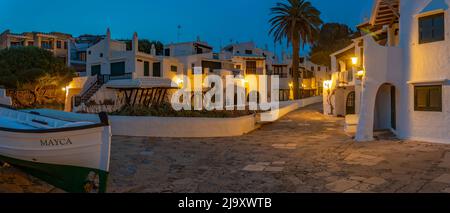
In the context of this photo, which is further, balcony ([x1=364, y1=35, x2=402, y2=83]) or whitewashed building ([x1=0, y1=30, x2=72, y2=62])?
whitewashed building ([x1=0, y1=30, x2=72, y2=62])

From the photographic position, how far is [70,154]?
5957 mm

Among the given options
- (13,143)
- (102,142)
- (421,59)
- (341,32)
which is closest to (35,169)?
(13,143)

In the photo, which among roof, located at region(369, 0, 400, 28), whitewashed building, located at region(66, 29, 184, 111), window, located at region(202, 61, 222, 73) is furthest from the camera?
window, located at region(202, 61, 222, 73)

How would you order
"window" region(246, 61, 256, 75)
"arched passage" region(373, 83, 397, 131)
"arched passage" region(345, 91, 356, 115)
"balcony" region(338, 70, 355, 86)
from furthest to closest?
"window" region(246, 61, 256, 75)
"arched passage" region(345, 91, 356, 115)
"balcony" region(338, 70, 355, 86)
"arched passage" region(373, 83, 397, 131)

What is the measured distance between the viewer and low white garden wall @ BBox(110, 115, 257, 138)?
1405 cm

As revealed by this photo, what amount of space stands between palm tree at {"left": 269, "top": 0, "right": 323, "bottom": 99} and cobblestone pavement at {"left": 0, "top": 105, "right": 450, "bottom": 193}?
21.5 m

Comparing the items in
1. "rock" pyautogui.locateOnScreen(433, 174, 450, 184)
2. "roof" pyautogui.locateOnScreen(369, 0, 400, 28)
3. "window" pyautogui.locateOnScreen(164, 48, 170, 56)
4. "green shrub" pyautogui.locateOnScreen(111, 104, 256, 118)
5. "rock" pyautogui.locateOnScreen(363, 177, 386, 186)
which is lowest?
"rock" pyautogui.locateOnScreen(363, 177, 386, 186)

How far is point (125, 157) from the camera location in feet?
31.4

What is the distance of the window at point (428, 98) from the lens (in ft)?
38.3

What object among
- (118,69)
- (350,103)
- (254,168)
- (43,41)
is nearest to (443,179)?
(254,168)

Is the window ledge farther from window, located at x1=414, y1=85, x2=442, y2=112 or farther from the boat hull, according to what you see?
the boat hull

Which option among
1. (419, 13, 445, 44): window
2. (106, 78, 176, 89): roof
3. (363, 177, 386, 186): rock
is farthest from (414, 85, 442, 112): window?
(106, 78, 176, 89): roof

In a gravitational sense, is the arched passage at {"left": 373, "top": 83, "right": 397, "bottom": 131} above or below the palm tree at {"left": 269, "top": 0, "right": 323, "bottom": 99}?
below
